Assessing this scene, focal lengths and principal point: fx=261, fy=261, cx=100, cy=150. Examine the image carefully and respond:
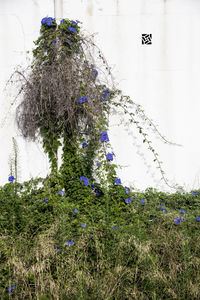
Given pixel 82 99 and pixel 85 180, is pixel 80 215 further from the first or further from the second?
pixel 82 99

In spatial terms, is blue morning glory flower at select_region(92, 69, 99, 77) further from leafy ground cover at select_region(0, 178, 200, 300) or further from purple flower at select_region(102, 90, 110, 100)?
leafy ground cover at select_region(0, 178, 200, 300)

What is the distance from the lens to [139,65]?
3502mm

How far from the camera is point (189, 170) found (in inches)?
142

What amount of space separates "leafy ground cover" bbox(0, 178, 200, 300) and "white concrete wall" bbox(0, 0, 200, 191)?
0.81 metres

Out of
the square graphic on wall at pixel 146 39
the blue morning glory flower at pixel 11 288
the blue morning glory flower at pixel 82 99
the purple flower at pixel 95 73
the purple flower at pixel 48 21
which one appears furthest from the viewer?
the square graphic on wall at pixel 146 39

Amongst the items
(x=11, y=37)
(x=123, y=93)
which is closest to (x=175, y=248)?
(x=123, y=93)

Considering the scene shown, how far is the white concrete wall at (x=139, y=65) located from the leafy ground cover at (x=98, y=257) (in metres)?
0.81

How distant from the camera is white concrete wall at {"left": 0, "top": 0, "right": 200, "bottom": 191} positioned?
344cm

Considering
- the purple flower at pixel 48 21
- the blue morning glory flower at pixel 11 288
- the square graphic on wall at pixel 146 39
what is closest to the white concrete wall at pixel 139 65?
the square graphic on wall at pixel 146 39

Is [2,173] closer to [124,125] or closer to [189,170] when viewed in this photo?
[124,125]

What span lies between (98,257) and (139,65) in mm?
2492

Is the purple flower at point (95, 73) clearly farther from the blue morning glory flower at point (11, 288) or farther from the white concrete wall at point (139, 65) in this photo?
the blue morning glory flower at point (11, 288)

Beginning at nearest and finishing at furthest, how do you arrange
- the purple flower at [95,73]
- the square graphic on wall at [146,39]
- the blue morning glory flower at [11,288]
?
1. the blue morning glory flower at [11,288]
2. the purple flower at [95,73]
3. the square graphic on wall at [146,39]

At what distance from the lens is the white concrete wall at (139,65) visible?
3439 mm
